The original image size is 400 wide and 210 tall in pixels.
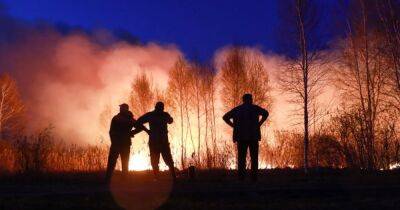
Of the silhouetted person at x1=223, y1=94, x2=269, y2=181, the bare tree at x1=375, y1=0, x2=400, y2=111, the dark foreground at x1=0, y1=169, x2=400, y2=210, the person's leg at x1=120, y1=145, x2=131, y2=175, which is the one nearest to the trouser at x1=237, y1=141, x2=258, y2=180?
the silhouetted person at x1=223, y1=94, x2=269, y2=181

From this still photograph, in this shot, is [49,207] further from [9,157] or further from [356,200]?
[9,157]

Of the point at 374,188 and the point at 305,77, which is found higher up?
the point at 305,77

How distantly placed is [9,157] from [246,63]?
20.1 meters

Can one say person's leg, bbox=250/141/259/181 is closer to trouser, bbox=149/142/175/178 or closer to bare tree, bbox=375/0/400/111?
trouser, bbox=149/142/175/178

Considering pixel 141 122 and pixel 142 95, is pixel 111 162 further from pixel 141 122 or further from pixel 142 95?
pixel 142 95

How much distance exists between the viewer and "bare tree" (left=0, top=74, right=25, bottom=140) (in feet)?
158

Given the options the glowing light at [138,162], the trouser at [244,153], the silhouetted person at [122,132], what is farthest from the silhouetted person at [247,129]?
the glowing light at [138,162]

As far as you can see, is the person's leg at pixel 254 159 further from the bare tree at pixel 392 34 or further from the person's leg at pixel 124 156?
the bare tree at pixel 392 34

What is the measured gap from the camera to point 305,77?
26.3m

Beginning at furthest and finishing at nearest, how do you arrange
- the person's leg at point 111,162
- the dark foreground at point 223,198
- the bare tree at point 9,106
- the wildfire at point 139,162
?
the bare tree at point 9,106
the wildfire at point 139,162
the person's leg at point 111,162
the dark foreground at point 223,198

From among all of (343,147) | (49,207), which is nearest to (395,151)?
(343,147)

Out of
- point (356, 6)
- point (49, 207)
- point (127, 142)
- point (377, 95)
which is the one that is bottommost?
point (49, 207)

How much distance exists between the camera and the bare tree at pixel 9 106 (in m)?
48.3

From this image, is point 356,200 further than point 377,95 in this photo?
No
